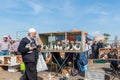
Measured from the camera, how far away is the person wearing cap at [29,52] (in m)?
6.41

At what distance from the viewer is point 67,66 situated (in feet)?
31.2

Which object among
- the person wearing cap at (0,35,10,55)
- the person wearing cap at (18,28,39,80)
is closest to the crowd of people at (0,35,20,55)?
the person wearing cap at (0,35,10,55)

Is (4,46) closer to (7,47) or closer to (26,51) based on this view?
(7,47)

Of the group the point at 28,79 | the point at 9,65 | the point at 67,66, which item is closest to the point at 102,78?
→ the point at 28,79

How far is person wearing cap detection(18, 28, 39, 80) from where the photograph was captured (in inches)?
252

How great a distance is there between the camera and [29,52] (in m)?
6.44

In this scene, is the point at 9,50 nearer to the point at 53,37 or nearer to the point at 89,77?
the point at 53,37

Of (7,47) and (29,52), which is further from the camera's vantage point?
(7,47)

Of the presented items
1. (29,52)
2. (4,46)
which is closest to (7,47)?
(4,46)

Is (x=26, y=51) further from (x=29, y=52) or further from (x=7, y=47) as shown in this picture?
(x=7, y=47)

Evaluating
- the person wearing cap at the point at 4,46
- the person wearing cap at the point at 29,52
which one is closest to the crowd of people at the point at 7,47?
the person wearing cap at the point at 4,46

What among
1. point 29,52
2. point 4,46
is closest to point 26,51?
point 29,52

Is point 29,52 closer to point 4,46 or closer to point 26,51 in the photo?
point 26,51

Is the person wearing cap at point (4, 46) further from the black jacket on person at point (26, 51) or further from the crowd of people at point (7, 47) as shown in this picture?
the black jacket on person at point (26, 51)
